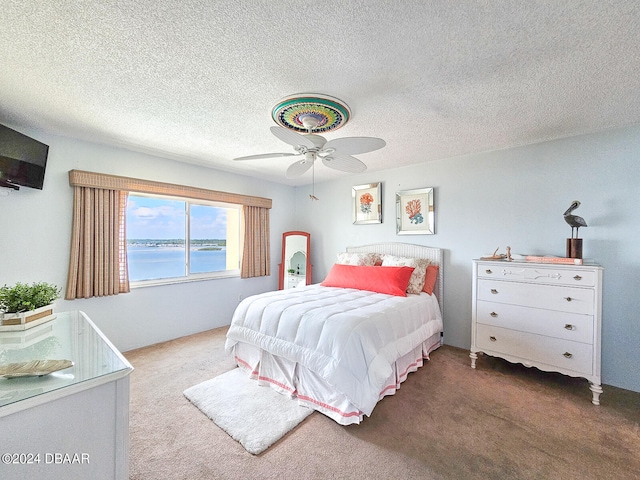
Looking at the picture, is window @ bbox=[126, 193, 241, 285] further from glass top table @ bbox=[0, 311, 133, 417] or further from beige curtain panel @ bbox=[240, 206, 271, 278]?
glass top table @ bbox=[0, 311, 133, 417]

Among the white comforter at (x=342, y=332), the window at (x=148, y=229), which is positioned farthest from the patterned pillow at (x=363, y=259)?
the window at (x=148, y=229)

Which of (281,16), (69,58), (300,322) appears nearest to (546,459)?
(300,322)

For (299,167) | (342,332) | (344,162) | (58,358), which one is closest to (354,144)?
(344,162)

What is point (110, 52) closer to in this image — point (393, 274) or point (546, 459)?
point (393, 274)

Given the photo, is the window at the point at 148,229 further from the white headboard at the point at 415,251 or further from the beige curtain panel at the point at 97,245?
the white headboard at the point at 415,251

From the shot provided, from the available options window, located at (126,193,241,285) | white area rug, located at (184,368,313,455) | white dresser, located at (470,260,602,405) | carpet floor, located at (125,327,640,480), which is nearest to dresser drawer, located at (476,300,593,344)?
white dresser, located at (470,260,602,405)

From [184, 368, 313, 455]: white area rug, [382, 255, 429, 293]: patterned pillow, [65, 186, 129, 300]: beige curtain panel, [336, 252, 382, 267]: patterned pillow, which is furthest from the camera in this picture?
[336, 252, 382, 267]: patterned pillow

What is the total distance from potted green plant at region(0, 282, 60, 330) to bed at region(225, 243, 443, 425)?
1.40m

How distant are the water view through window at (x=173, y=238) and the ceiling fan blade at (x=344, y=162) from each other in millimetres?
2452

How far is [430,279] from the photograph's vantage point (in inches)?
132

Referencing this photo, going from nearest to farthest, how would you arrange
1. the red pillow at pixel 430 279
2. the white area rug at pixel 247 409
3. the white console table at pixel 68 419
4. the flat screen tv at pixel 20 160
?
1. the white console table at pixel 68 419
2. the white area rug at pixel 247 409
3. the flat screen tv at pixel 20 160
4. the red pillow at pixel 430 279

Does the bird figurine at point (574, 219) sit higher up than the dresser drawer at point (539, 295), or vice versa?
the bird figurine at point (574, 219)

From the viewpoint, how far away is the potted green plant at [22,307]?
4.62 feet

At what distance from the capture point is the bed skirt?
195 centimetres
